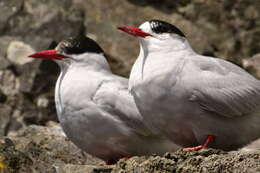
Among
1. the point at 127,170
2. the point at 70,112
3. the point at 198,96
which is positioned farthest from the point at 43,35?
the point at 127,170

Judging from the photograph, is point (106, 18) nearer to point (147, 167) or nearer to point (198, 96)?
point (198, 96)

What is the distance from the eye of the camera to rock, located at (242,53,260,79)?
7250 millimetres

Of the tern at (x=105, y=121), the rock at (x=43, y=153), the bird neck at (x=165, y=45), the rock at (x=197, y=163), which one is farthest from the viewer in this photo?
the tern at (x=105, y=121)

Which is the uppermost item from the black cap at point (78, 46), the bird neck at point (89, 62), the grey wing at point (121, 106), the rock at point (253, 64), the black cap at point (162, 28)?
the black cap at point (162, 28)

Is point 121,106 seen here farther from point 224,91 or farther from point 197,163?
point 197,163

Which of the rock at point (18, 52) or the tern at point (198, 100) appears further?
the rock at point (18, 52)

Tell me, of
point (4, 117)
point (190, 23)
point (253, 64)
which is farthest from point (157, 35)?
point (190, 23)

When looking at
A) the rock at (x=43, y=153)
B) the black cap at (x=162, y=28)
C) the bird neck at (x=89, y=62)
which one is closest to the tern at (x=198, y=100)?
the black cap at (x=162, y=28)

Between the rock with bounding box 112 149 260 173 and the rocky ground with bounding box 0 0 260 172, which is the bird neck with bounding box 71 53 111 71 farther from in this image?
the rock with bounding box 112 149 260 173

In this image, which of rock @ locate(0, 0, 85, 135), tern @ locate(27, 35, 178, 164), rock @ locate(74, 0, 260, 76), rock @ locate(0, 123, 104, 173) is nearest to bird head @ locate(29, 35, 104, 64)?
tern @ locate(27, 35, 178, 164)

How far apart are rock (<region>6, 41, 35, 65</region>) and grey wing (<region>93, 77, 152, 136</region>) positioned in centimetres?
268

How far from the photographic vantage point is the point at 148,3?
8203mm

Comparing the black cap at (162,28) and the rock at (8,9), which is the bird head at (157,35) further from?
the rock at (8,9)

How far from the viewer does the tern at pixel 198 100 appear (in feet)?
14.3
